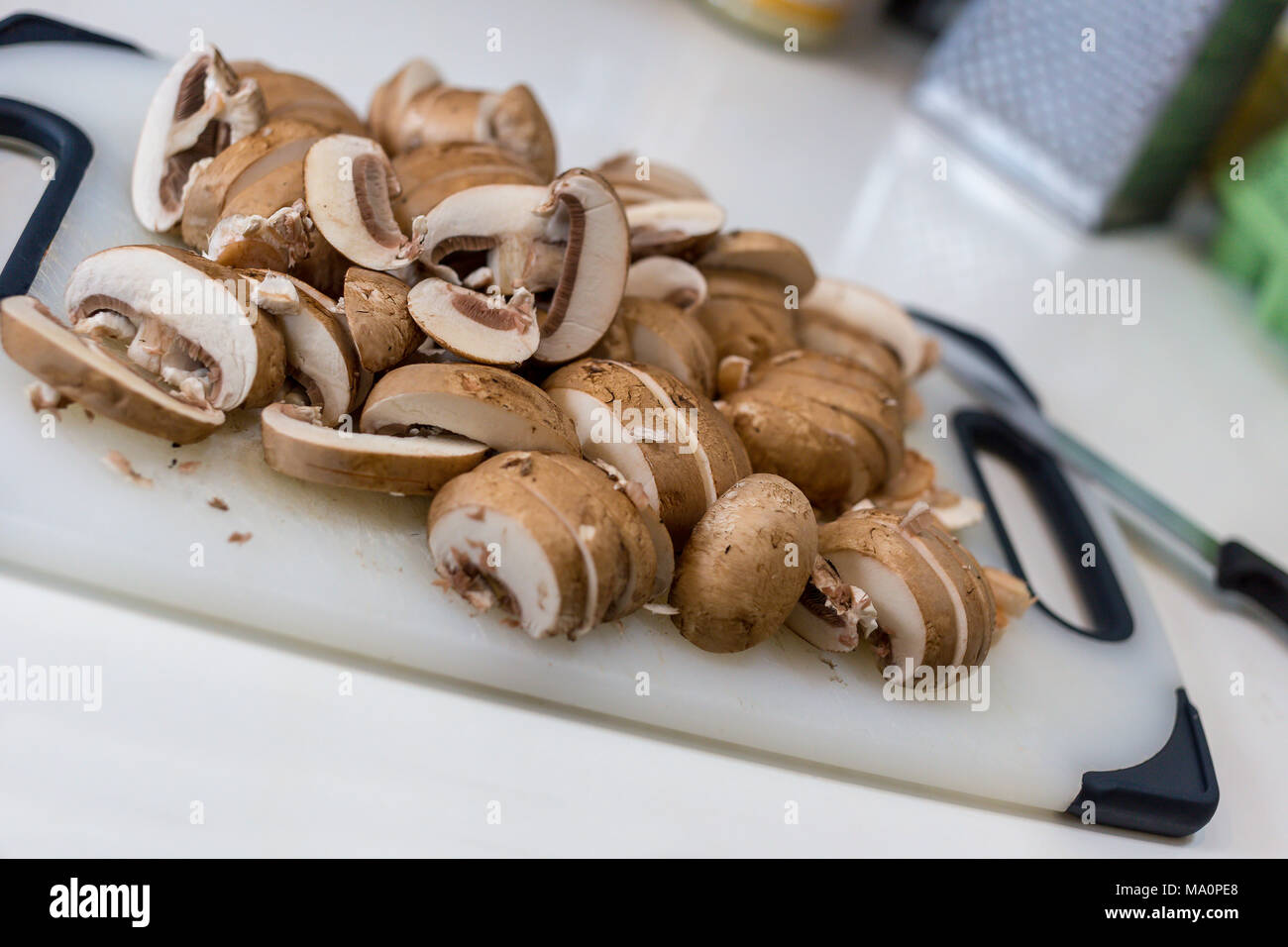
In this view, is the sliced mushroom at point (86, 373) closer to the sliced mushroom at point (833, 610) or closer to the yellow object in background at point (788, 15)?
the sliced mushroom at point (833, 610)

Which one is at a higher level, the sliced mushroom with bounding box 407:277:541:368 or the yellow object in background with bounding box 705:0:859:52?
the yellow object in background with bounding box 705:0:859:52

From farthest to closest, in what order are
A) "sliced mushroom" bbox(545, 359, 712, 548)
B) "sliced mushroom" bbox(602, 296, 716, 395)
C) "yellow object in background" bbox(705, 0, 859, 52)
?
"yellow object in background" bbox(705, 0, 859, 52)
"sliced mushroom" bbox(602, 296, 716, 395)
"sliced mushroom" bbox(545, 359, 712, 548)

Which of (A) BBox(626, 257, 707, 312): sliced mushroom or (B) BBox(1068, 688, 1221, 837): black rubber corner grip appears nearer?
(B) BBox(1068, 688, 1221, 837): black rubber corner grip

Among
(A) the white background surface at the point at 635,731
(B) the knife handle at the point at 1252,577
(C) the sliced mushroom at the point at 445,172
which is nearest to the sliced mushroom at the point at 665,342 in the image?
(C) the sliced mushroom at the point at 445,172

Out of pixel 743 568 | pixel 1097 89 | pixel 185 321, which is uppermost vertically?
pixel 1097 89

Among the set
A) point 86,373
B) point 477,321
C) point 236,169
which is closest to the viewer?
point 86,373

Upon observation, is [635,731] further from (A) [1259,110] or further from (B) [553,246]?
(A) [1259,110]

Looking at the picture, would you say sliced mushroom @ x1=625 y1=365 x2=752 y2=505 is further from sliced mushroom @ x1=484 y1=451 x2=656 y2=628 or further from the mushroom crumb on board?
the mushroom crumb on board

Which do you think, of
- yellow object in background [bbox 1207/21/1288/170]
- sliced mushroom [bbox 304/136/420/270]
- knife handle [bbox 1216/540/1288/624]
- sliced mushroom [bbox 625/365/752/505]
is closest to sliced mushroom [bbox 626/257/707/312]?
sliced mushroom [bbox 625/365/752/505]

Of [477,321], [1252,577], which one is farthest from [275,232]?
[1252,577]
